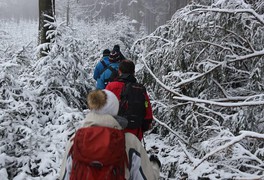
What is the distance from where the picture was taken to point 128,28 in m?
15.2

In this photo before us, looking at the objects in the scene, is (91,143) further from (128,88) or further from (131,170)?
(128,88)

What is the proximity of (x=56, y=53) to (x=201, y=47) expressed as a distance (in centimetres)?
294

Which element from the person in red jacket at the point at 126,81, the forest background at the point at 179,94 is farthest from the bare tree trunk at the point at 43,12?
the person in red jacket at the point at 126,81

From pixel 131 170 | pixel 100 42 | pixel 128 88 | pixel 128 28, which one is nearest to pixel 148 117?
pixel 128 88

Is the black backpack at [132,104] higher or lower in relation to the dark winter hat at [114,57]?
lower

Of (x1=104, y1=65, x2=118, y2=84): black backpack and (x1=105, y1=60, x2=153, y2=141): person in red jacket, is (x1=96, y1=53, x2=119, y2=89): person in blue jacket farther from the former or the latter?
(x1=105, y1=60, x2=153, y2=141): person in red jacket

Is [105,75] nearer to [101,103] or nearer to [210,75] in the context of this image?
[210,75]

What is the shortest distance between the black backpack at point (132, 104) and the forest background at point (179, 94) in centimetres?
33

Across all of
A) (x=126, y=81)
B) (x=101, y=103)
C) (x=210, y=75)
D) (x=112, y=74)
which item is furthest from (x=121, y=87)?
(x=112, y=74)

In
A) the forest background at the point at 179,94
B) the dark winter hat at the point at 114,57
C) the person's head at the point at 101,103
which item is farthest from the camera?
the dark winter hat at the point at 114,57

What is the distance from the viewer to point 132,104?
12.3 feet

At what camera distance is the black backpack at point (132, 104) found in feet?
12.3

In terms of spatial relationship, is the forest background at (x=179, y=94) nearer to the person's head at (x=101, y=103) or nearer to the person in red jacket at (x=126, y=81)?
the person in red jacket at (x=126, y=81)

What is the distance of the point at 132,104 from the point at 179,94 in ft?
2.54
